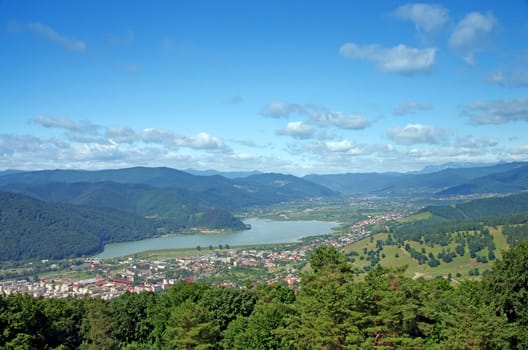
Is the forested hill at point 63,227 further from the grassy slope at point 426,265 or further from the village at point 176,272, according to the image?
the grassy slope at point 426,265

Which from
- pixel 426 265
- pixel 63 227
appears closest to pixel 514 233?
pixel 426 265

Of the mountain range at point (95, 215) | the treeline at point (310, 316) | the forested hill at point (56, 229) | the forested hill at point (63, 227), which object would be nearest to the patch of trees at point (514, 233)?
the mountain range at point (95, 215)

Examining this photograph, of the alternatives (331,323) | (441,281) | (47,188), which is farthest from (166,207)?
(331,323)

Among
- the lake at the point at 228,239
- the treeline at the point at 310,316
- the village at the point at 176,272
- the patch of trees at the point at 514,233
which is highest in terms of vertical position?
the treeline at the point at 310,316

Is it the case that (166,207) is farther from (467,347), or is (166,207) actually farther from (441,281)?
(467,347)

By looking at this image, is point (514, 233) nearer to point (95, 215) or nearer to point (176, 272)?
point (176, 272)
